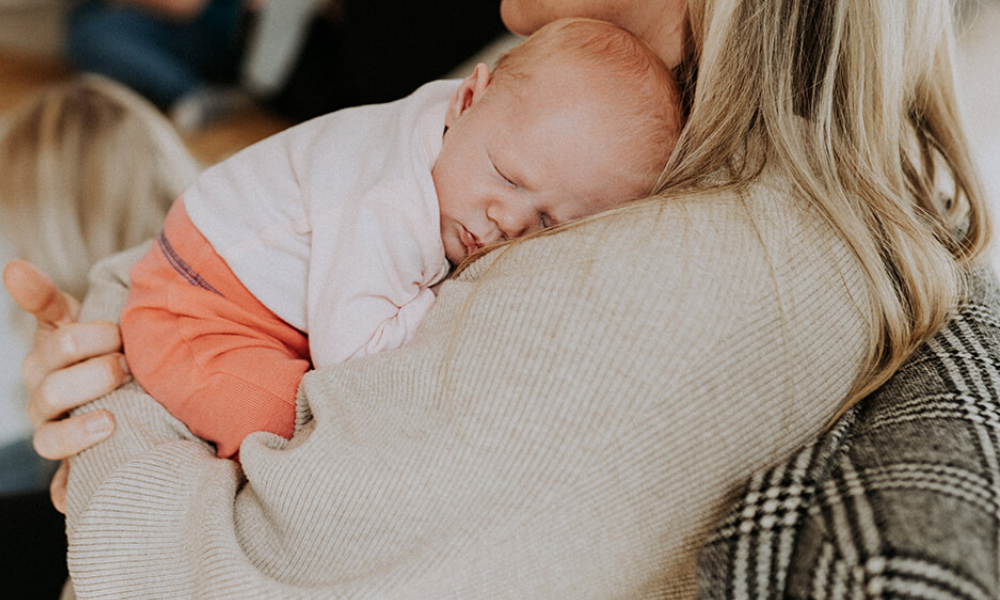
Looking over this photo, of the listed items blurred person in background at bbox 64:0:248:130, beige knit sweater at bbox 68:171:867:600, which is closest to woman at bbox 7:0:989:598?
beige knit sweater at bbox 68:171:867:600

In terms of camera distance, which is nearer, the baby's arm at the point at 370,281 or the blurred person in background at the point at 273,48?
the baby's arm at the point at 370,281

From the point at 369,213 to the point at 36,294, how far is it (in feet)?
1.84

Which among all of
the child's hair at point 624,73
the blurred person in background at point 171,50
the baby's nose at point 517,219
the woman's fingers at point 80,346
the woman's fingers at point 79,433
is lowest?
the blurred person in background at point 171,50

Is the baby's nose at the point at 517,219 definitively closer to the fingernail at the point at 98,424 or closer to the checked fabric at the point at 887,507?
the checked fabric at the point at 887,507

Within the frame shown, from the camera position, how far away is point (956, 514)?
53cm

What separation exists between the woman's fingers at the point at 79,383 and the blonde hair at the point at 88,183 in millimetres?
760

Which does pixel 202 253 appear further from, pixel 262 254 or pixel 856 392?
pixel 856 392

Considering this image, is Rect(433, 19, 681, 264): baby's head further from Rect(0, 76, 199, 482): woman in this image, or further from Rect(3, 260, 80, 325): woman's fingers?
Rect(0, 76, 199, 482): woman

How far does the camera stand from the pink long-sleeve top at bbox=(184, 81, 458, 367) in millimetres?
835

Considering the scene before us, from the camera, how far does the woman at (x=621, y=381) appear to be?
0.62 m

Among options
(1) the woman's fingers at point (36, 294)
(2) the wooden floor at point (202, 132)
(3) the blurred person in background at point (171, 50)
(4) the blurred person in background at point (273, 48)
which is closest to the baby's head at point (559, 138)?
(1) the woman's fingers at point (36, 294)

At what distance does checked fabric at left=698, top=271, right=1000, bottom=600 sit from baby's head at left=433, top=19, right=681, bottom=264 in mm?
370

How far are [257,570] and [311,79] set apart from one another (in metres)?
2.98

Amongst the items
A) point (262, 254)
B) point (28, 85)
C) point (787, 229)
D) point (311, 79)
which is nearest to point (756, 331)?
point (787, 229)
